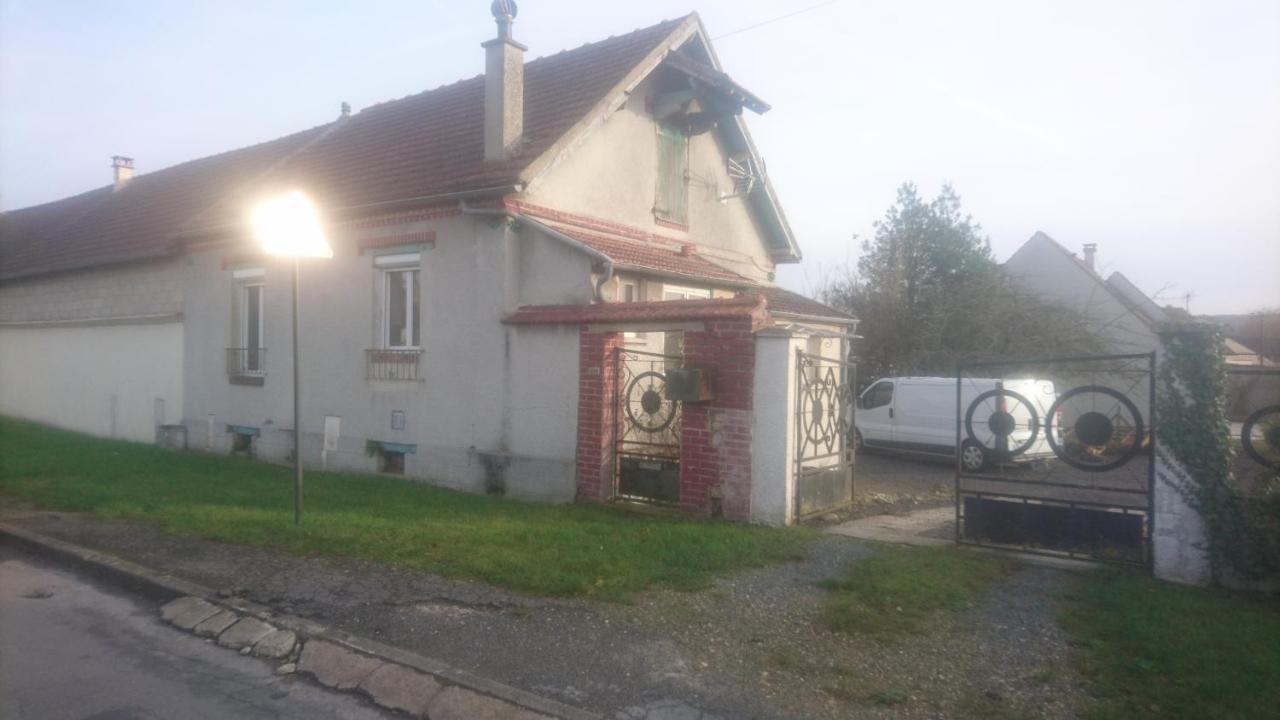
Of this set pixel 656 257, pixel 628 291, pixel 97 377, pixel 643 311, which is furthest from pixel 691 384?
pixel 97 377

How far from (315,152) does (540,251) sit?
7732 mm

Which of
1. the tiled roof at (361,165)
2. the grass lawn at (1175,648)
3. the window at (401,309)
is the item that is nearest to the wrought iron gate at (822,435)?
the grass lawn at (1175,648)

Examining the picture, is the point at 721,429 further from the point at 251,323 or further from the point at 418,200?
the point at 251,323

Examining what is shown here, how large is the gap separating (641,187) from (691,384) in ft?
18.1

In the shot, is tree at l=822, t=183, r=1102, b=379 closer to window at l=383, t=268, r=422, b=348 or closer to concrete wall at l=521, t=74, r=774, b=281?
concrete wall at l=521, t=74, r=774, b=281

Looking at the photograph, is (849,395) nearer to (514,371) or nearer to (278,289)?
(514,371)

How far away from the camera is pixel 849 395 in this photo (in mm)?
10703

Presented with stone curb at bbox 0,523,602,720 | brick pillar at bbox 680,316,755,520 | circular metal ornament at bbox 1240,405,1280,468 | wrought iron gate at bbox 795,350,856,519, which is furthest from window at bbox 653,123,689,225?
stone curb at bbox 0,523,602,720

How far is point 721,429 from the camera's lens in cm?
914

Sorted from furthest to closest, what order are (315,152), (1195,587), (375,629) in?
(315,152), (1195,587), (375,629)

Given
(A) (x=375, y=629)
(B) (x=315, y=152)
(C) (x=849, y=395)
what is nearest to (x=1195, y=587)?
(C) (x=849, y=395)

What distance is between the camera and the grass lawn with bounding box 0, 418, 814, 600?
7.16 m

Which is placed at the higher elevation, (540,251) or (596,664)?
(540,251)

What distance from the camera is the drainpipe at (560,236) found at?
420 inches
